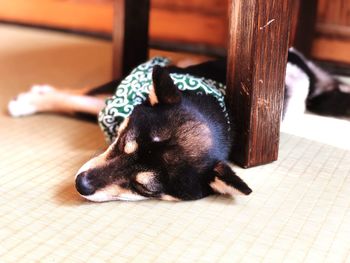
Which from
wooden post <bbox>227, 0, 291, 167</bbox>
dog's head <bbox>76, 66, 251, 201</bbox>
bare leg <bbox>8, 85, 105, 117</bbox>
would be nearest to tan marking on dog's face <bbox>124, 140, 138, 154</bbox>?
dog's head <bbox>76, 66, 251, 201</bbox>

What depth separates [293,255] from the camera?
1.02 meters

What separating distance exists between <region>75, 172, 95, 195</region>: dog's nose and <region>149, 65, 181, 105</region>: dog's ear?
0.26 metres

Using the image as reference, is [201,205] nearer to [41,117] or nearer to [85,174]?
[85,174]

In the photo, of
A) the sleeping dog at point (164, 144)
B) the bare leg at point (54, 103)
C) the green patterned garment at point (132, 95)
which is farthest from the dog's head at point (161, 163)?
the bare leg at point (54, 103)

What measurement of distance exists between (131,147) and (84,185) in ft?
0.44

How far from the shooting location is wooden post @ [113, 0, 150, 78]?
1854 mm

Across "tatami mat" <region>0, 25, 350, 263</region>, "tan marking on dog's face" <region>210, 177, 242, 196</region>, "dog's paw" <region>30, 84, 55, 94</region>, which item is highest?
"dog's paw" <region>30, 84, 55, 94</region>

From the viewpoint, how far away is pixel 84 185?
3.83 ft

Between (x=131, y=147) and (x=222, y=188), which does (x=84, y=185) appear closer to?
(x=131, y=147)

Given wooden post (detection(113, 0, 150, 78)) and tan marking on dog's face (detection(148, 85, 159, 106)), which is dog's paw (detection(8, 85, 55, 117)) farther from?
tan marking on dog's face (detection(148, 85, 159, 106))

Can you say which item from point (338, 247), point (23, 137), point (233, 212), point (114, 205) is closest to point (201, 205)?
point (233, 212)

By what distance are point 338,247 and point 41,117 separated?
1.07m

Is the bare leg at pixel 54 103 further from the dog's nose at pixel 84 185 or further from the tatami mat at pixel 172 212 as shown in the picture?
the dog's nose at pixel 84 185

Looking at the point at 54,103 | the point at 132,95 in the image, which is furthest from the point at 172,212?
the point at 54,103
